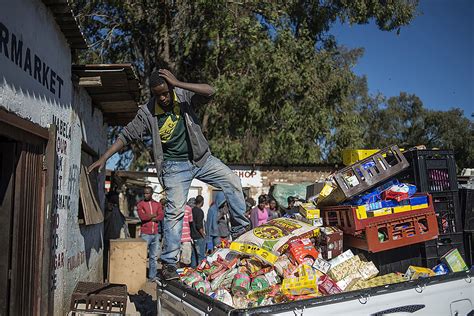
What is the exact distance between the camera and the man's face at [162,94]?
4188 mm

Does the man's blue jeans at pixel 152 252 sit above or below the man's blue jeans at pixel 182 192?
below

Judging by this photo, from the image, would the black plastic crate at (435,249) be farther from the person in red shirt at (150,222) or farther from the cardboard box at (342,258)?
the person in red shirt at (150,222)

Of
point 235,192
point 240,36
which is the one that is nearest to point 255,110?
point 240,36

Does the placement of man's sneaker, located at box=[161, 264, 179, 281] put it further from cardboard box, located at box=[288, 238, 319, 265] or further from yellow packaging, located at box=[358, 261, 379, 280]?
yellow packaging, located at box=[358, 261, 379, 280]

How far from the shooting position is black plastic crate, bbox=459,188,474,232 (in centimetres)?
570

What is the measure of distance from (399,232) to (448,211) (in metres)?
1.14

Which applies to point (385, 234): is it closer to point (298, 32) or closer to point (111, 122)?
point (111, 122)

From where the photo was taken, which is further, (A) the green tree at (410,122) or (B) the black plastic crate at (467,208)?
(A) the green tree at (410,122)

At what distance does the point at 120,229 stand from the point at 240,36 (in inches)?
283

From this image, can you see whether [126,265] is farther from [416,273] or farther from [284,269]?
[416,273]

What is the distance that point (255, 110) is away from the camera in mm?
15070

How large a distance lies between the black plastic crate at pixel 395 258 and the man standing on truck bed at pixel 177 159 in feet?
4.78

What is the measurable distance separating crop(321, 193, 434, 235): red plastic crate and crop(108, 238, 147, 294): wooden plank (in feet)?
14.0

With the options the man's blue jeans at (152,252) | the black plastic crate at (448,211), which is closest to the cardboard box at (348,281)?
the black plastic crate at (448,211)
